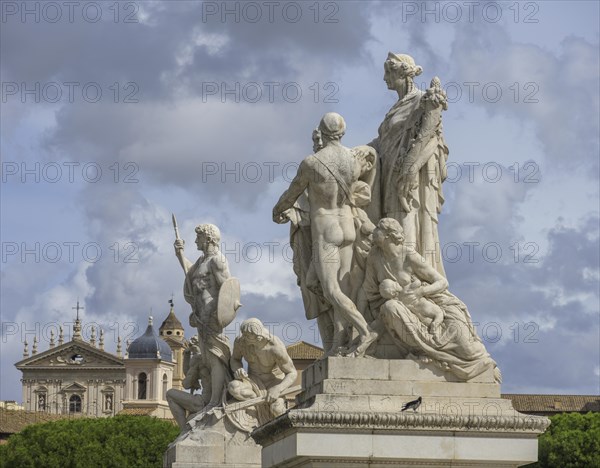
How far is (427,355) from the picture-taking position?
21172mm

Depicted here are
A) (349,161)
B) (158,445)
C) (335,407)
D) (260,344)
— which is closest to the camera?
(335,407)

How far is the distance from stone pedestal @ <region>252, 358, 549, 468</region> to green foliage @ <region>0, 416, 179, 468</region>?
6574 cm

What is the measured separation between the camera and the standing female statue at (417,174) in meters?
22.2

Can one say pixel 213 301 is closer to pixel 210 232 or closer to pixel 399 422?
pixel 210 232

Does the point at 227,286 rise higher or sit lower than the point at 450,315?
higher

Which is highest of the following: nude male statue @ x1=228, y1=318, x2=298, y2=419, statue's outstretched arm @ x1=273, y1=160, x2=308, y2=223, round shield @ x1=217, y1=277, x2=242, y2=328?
round shield @ x1=217, y1=277, x2=242, y2=328

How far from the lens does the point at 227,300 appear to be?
29.4 meters

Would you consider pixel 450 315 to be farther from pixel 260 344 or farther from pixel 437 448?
pixel 260 344

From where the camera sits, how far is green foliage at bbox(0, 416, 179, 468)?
86062 mm

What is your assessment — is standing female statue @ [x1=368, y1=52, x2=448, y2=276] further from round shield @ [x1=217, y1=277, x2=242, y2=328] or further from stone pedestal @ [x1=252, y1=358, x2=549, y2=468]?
round shield @ [x1=217, y1=277, x2=242, y2=328]

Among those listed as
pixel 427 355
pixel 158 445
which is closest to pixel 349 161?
pixel 427 355

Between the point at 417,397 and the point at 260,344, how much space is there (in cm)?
728

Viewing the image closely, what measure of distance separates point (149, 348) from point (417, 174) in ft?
572

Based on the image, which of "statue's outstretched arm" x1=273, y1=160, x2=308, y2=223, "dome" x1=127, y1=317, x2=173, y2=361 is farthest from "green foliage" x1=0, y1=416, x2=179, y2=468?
"dome" x1=127, y1=317, x2=173, y2=361
